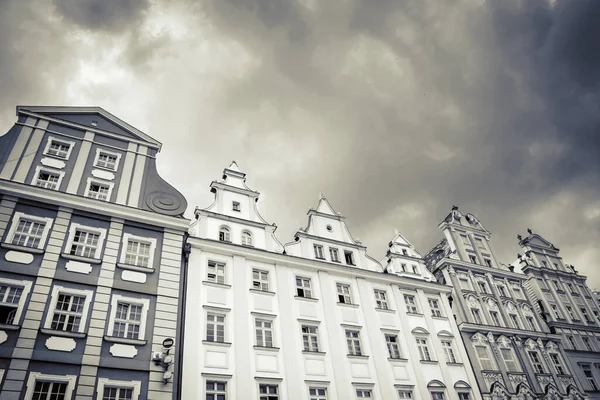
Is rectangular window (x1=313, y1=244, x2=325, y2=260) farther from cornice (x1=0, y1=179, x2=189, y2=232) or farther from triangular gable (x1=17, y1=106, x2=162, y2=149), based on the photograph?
triangular gable (x1=17, y1=106, x2=162, y2=149)

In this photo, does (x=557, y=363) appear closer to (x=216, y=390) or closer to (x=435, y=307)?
(x=435, y=307)

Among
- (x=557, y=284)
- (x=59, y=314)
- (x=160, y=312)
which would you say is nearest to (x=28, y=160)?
(x=59, y=314)

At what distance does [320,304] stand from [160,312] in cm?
1064

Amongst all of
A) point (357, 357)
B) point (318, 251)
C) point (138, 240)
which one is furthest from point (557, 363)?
point (138, 240)

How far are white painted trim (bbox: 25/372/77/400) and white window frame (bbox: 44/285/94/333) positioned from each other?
2.06 metres

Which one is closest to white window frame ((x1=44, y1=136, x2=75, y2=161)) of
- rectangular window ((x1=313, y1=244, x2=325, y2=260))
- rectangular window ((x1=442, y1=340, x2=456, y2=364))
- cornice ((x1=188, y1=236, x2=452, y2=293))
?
cornice ((x1=188, y1=236, x2=452, y2=293))

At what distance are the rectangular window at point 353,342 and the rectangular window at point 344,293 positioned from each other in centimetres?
226

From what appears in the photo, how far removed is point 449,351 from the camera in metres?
31.2

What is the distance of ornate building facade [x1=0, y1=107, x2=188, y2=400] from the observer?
18.3 m

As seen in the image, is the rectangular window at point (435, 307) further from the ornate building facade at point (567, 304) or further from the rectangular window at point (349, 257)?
the ornate building facade at point (567, 304)

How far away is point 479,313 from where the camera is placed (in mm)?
36500

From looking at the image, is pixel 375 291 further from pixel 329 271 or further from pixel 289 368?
pixel 289 368

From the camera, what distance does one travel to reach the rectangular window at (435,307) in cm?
3325

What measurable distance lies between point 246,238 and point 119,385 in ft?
41.0
